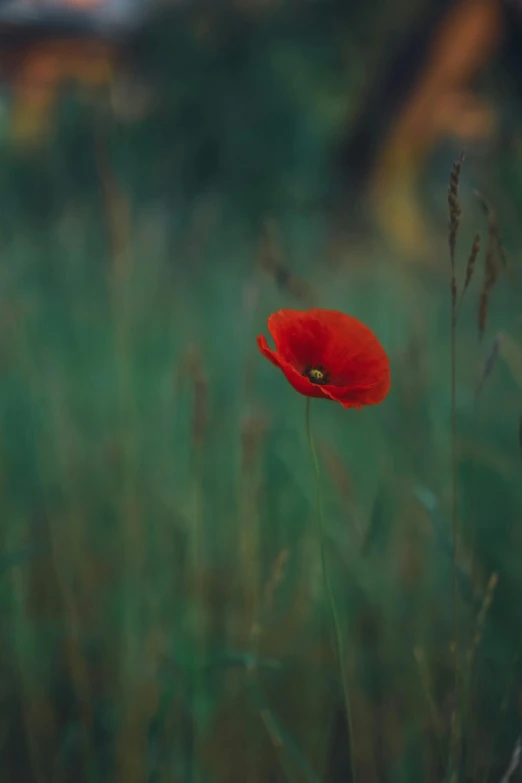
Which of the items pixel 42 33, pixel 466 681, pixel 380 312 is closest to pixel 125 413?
pixel 466 681

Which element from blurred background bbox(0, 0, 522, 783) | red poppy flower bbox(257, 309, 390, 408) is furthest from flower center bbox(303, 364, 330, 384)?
blurred background bbox(0, 0, 522, 783)

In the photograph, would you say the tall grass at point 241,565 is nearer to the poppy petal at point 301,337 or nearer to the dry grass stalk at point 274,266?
the dry grass stalk at point 274,266

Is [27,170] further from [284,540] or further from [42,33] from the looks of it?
[284,540]

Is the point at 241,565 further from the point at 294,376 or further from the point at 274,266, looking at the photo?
the point at 294,376

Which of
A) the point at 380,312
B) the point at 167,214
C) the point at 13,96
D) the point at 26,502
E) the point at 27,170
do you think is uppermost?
the point at 13,96

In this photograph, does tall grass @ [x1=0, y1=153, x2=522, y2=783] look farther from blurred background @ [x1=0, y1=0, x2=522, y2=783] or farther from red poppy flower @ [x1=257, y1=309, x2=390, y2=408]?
red poppy flower @ [x1=257, y1=309, x2=390, y2=408]

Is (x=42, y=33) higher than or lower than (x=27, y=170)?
higher
